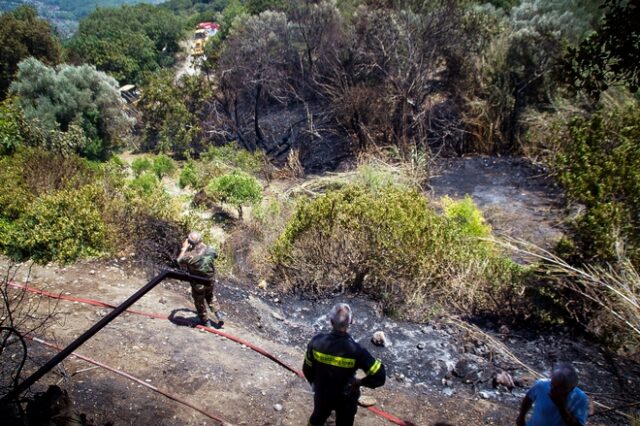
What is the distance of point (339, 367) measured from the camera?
11.1 ft

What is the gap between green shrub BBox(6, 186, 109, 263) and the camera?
7.25 metres

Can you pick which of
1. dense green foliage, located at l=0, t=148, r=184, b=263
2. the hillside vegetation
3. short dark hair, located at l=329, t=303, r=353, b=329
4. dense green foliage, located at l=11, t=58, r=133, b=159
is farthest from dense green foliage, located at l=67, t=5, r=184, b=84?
short dark hair, located at l=329, t=303, r=353, b=329

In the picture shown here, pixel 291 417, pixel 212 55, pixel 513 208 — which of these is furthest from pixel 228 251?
pixel 212 55

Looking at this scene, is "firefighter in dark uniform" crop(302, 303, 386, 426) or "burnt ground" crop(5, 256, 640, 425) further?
"burnt ground" crop(5, 256, 640, 425)

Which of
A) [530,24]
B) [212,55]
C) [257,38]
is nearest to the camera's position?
[530,24]

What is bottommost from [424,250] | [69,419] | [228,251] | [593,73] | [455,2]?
[228,251]

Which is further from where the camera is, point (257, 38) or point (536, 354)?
point (257, 38)

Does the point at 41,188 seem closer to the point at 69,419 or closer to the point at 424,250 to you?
the point at 424,250

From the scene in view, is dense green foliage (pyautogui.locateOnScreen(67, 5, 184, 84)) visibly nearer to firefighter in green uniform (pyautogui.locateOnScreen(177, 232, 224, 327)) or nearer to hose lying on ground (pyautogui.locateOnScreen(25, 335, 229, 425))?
firefighter in green uniform (pyautogui.locateOnScreen(177, 232, 224, 327))

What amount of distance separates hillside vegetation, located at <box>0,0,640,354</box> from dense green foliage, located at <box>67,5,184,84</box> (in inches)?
108

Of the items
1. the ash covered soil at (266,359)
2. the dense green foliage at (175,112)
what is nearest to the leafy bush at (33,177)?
the ash covered soil at (266,359)

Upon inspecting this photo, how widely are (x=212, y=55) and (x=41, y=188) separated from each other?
15.5m

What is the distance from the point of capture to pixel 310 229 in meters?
7.21

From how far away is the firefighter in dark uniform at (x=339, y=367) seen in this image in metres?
3.35
